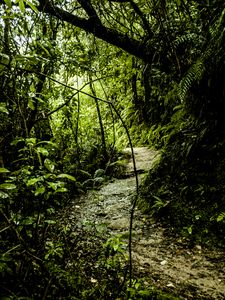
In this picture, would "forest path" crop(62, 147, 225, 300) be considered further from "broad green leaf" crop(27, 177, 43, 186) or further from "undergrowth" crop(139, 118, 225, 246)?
"broad green leaf" crop(27, 177, 43, 186)

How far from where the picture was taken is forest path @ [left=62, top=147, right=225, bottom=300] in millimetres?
2811

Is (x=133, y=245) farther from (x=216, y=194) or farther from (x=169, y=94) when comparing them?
(x=169, y=94)

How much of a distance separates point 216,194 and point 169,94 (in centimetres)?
439

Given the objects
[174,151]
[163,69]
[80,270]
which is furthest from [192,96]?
[80,270]

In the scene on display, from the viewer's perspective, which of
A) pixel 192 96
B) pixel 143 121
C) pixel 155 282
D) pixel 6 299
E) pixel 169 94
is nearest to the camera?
pixel 6 299

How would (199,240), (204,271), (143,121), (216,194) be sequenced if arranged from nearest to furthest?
1. (204,271)
2. (199,240)
3. (216,194)
4. (143,121)

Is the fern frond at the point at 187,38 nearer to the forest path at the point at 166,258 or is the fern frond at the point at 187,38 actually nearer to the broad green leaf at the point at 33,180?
the forest path at the point at 166,258

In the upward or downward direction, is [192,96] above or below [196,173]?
above

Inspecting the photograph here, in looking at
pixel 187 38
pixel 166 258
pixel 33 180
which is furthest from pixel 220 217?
pixel 187 38

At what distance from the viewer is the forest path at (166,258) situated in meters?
2.81

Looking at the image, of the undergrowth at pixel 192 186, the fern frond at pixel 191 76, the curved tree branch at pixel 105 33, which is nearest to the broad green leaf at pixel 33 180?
the undergrowth at pixel 192 186

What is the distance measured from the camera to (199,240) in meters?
3.79

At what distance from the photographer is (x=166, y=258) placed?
3.49 meters

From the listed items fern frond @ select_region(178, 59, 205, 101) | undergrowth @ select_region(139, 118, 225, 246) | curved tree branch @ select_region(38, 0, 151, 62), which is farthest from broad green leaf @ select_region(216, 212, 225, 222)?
curved tree branch @ select_region(38, 0, 151, 62)
